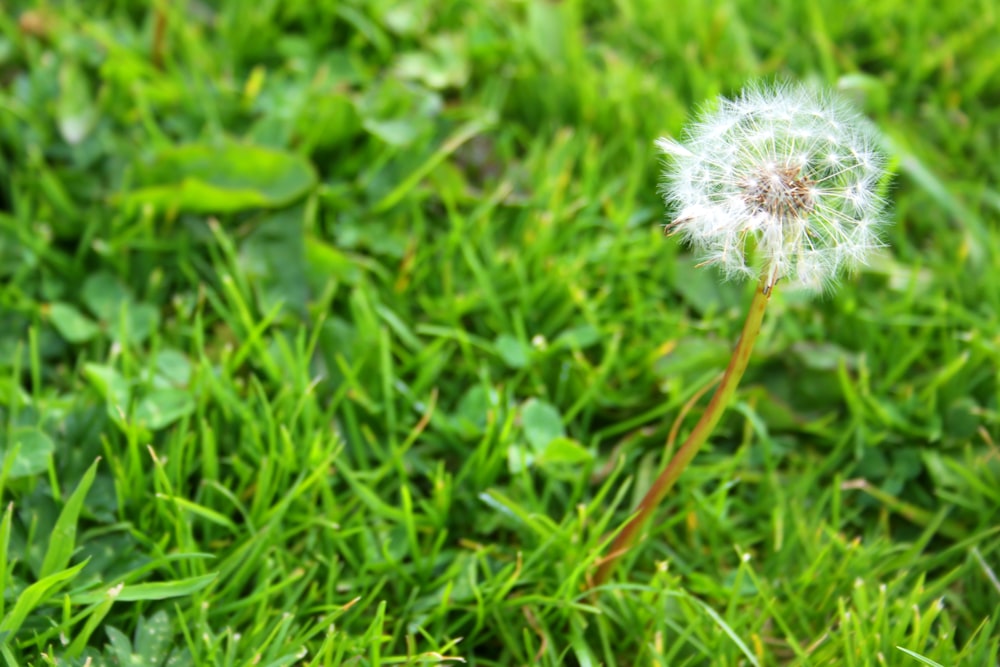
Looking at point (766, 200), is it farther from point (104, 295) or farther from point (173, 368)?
point (104, 295)

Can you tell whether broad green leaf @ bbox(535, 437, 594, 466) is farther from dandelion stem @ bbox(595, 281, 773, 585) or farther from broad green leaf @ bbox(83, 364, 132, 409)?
broad green leaf @ bbox(83, 364, 132, 409)

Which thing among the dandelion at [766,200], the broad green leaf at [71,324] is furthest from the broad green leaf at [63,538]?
the dandelion at [766,200]

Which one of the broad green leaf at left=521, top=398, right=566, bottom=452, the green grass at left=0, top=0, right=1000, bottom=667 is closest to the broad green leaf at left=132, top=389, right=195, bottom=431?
the green grass at left=0, top=0, right=1000, bottom=667

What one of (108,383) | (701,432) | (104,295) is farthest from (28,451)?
(701,432)

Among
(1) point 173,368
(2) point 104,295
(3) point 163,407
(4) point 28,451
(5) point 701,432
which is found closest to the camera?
(5) point 701,432

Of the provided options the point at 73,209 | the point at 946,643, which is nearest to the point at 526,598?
the point at 946,643

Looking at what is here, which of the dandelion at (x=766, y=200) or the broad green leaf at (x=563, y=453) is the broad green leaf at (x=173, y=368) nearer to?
the broad green leaf at (x=563, y=453)

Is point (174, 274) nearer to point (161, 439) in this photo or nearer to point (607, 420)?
point (161, 439)
